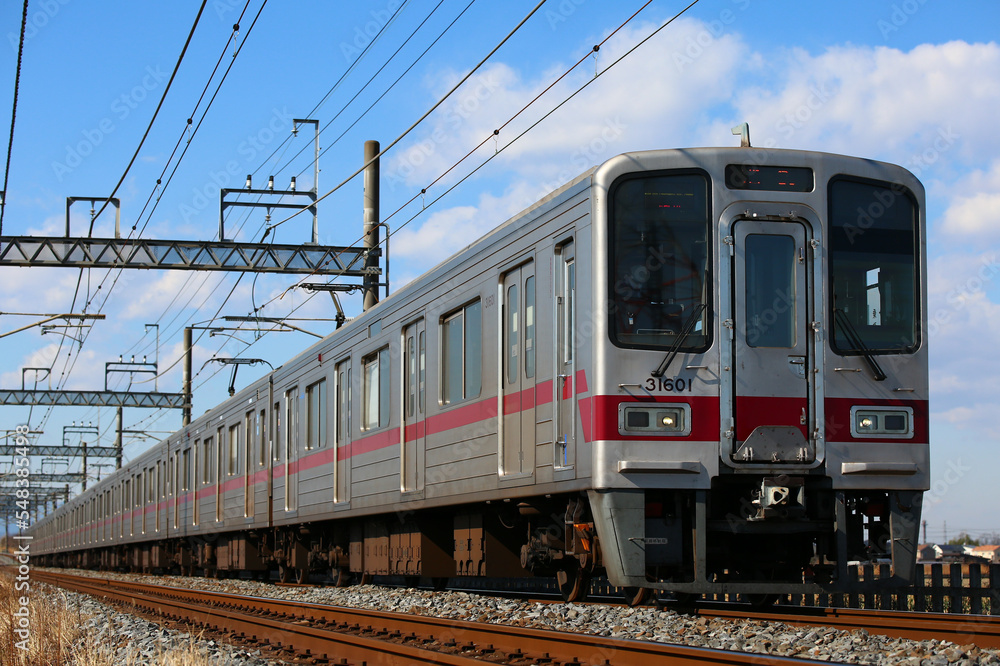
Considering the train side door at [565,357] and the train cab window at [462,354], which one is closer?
the train side door at [565,357]

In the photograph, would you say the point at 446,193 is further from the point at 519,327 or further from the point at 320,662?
the point at 320,662

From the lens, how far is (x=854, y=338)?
8.15m

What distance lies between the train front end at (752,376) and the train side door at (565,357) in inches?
16.7

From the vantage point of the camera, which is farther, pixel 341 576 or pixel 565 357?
pixel 341 576

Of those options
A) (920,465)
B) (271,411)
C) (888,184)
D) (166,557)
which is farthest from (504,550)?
(166,557)

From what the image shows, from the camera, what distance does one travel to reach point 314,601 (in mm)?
13461

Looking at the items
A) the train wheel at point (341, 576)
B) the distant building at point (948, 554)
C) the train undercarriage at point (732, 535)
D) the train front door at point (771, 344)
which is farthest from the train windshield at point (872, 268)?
the distant building at point (948, 554)

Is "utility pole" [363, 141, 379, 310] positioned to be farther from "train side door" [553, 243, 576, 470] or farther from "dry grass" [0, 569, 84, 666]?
"train side door" [553, 243, 576, 470]

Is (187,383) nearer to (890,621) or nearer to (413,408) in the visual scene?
(413,408)

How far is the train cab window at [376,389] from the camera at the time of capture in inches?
492

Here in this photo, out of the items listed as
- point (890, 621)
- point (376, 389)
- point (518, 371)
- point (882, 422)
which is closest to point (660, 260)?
Result: point (518, 371)

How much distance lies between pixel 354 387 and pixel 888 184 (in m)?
7.13

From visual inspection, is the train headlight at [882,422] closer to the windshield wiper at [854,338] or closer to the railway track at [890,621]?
the windshield wiper at [854,338]

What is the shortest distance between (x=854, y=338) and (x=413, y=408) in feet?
15.8
